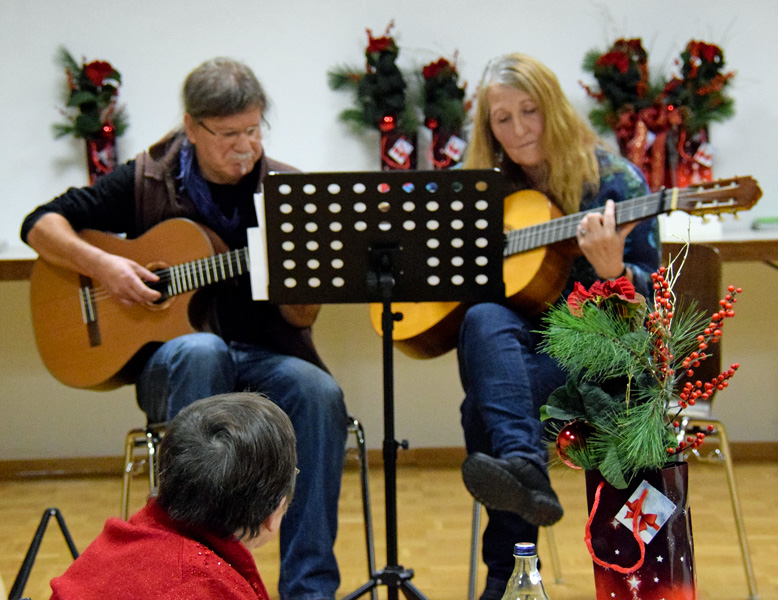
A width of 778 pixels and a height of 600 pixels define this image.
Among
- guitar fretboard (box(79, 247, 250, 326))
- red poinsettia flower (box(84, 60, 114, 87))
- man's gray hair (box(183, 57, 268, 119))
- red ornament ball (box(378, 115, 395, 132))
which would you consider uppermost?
red poinsettia flower (box(84, 60, 114, 87))

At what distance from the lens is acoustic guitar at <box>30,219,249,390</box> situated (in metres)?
2.08

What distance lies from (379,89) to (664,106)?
3.37ft

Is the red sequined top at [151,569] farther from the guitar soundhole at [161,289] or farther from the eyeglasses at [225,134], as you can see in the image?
the eyeglasses at [225,134]

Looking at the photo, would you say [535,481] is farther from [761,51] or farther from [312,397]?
[761,51]

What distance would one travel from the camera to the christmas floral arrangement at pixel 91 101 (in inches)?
126

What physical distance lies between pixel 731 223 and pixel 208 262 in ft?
6.88

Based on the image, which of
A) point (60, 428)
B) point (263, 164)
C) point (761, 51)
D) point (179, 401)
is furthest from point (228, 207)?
point (761, 51)

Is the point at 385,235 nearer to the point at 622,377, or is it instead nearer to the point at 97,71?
the point at 622,377

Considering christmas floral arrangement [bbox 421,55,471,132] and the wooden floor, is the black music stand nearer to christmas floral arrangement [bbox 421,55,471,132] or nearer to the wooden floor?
the wooden floor

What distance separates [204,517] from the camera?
40.0 inches

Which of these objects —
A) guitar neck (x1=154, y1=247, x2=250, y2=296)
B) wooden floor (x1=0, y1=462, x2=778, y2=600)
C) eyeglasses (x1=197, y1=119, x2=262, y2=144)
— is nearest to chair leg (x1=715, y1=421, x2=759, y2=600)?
wooden floor (x1=0, y1=462, x2=778, y2=600)

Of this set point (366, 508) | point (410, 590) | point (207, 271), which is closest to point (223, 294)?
point (207, 271)

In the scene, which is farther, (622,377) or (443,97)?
(443,97)

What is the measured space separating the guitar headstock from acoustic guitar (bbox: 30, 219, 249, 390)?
959 millimetres
